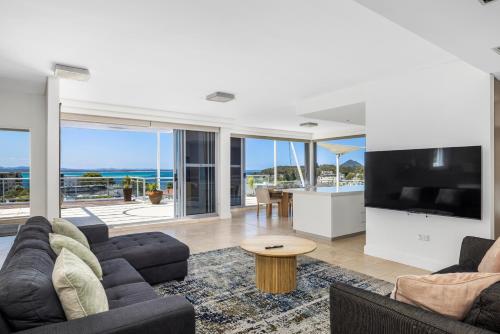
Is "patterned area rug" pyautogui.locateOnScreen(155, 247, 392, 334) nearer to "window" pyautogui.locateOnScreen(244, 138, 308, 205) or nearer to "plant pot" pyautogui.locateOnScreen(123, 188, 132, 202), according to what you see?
"window" pyautogui.locateOnScreen(244, 138, 308, 205)

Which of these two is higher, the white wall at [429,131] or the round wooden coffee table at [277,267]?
the white wall at [429,131]

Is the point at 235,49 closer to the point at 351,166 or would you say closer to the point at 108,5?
the point at 108,5

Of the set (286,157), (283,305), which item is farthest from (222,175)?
(283,305)

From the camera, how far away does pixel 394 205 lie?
381 cm

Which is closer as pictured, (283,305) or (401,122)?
(283,305)

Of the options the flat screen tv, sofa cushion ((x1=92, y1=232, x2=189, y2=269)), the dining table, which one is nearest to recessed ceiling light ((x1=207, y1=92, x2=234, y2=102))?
the flat screen tv

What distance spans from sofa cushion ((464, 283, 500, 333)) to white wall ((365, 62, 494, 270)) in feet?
8.07

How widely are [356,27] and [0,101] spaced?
514 cm

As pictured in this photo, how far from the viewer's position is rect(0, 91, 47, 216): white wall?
4.59 meters

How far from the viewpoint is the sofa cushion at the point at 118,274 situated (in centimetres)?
222

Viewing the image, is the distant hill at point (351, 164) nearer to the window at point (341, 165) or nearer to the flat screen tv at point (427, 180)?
the window at point (341, 165)

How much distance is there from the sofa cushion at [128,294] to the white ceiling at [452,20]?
7.52 ft

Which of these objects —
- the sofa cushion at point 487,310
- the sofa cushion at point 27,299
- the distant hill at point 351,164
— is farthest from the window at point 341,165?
the sofa cushion at point 27,299

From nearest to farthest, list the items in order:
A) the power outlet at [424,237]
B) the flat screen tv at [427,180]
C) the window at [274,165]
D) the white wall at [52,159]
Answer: the flat screen tv at [427,180] < the power outlet at [424,237] < the white wall at [52,159] < the window at [274,165]
